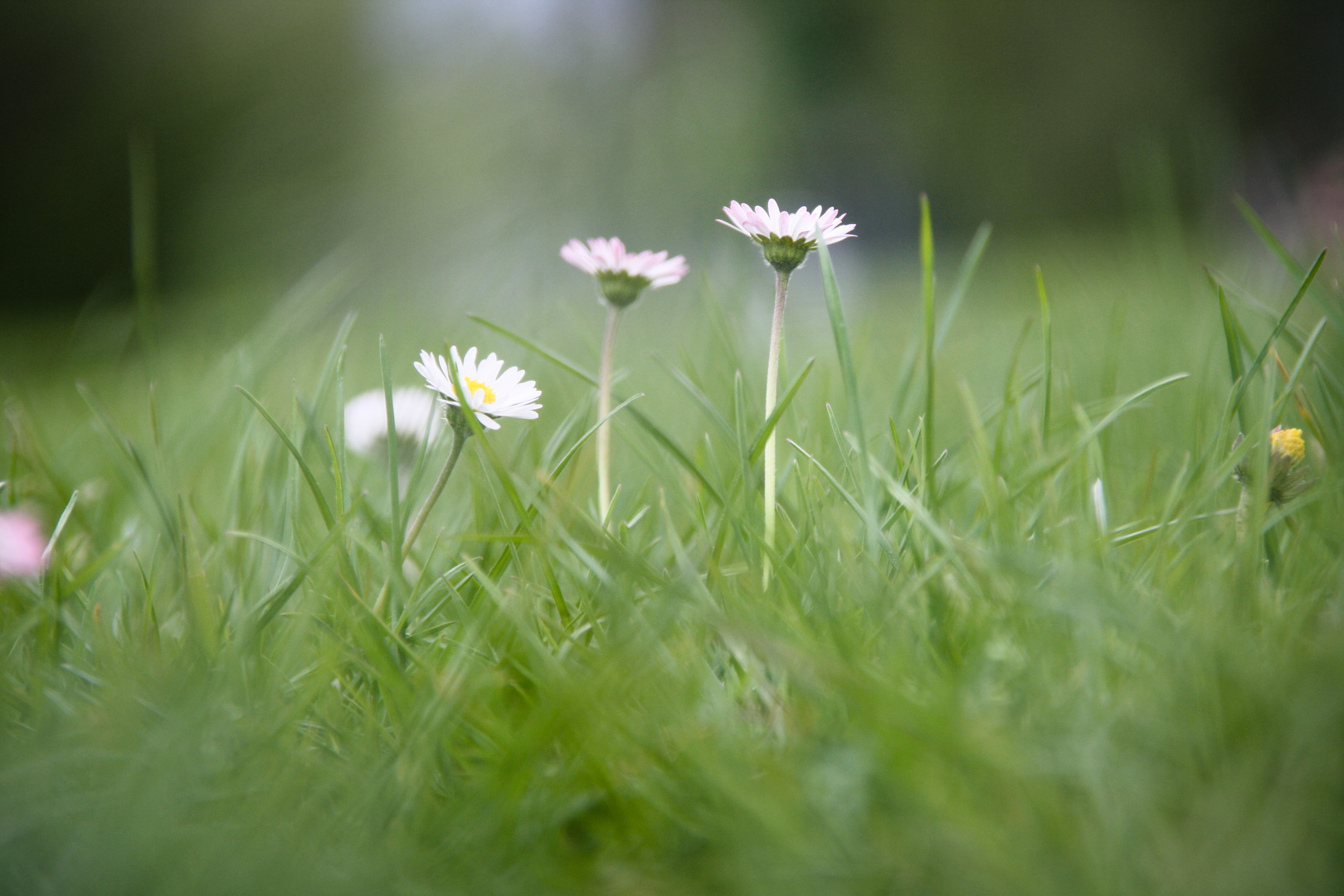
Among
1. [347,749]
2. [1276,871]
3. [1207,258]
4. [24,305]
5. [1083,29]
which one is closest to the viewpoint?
[1276,871]

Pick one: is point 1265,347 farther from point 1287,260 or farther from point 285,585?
point 285,585

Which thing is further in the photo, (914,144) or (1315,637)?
(914,144)

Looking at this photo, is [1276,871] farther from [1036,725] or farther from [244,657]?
[244,657]

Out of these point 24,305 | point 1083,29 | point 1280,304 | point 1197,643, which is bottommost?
point 1280,304

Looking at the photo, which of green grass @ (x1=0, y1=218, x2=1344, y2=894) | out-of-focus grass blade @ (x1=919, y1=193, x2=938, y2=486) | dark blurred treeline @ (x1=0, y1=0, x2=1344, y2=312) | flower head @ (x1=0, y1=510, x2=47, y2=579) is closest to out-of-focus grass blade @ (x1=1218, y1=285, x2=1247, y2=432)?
green grass @ (x1=0, y1=218, x2=1344, y2=894)

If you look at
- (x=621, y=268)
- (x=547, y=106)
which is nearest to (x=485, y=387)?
(x=621, y=268)

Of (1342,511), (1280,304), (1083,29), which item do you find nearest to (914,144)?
(1083,29)

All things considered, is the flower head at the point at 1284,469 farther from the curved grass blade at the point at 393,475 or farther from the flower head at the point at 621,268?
the curved grass blade at the point at 393,475
